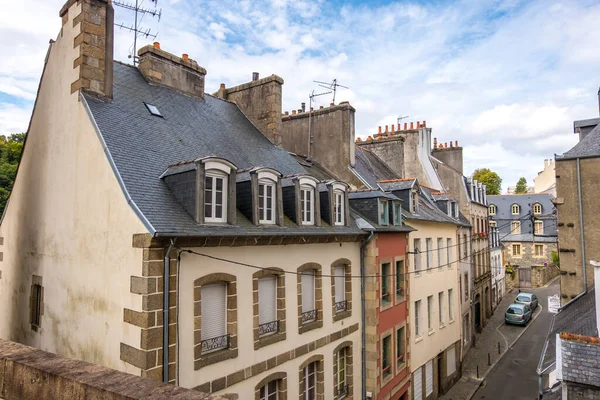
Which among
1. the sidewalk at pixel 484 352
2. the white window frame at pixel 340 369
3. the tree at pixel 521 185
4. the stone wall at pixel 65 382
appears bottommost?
the sidewalk at pixel 484 352

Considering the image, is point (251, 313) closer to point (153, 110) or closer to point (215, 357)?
point (215, 357)

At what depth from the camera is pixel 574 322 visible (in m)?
12.1

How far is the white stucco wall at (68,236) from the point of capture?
808 centimetres

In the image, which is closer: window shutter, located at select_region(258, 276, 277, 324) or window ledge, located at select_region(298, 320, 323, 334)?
window shutter, located at select_region(258, 276, 277, 324)

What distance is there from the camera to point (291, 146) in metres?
19.2

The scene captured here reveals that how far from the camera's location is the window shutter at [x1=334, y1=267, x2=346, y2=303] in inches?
503

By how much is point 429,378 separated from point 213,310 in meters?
13.5

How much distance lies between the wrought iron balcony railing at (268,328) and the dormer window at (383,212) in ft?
18.3

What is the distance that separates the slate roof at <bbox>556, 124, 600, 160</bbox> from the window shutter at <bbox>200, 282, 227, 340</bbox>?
42.9 ft

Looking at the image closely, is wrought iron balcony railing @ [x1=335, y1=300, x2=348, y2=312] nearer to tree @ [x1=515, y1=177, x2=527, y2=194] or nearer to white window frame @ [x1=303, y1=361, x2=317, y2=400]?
white window frame @ [x1=303, y1=361, x2=317, y2=400]

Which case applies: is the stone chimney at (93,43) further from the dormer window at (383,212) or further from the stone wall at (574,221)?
the stone wall at (574,221)

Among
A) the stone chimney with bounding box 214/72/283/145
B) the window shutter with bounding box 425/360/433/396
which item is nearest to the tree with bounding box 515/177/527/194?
the window shutter with bounding box 425/360/433/396

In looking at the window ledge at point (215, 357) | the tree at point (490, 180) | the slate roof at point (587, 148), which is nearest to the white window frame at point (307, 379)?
the window ledge at point (215, 357)

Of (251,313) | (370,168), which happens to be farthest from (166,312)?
(370,168)
